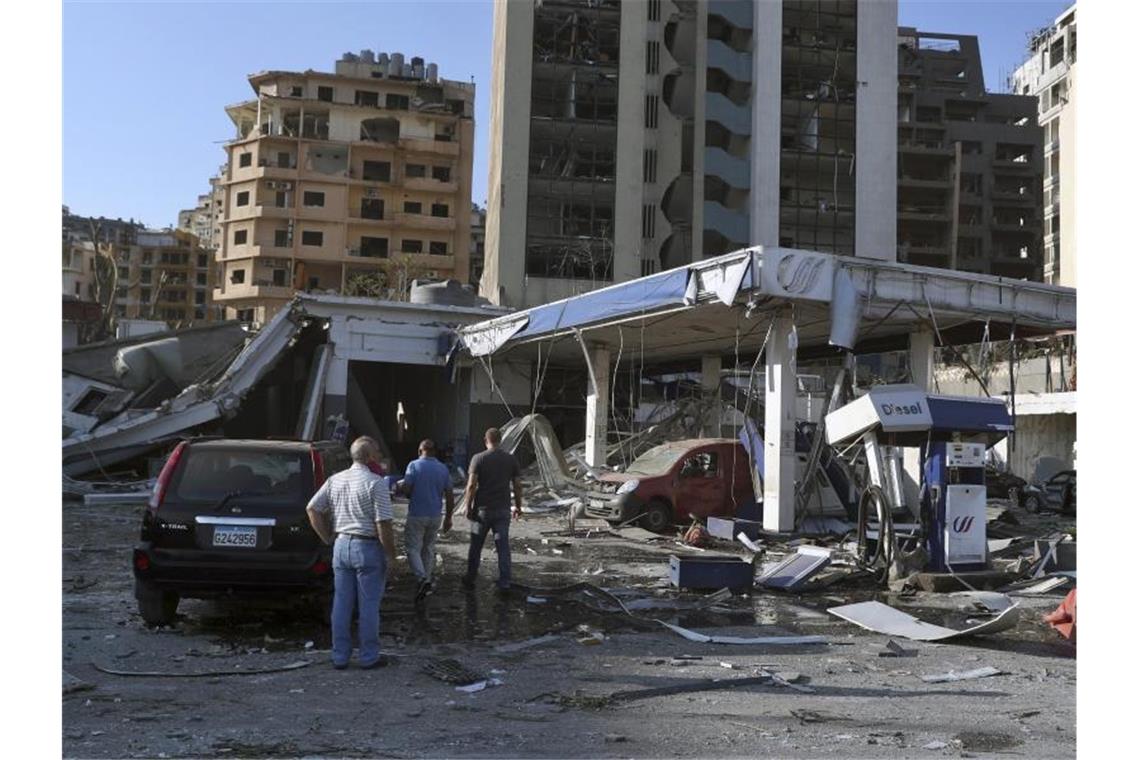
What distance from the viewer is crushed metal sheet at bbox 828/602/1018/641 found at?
9530mm

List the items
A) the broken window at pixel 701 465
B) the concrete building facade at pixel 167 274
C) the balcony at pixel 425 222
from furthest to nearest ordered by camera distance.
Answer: the concrete building facade at pixel 167 274
the balcony at pixel 425 222
the broken window at pixel 701 465

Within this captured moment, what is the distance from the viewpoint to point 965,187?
82.8m

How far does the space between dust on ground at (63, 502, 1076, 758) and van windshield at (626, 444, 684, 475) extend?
22.9 feet

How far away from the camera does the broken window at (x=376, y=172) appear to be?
81.8m

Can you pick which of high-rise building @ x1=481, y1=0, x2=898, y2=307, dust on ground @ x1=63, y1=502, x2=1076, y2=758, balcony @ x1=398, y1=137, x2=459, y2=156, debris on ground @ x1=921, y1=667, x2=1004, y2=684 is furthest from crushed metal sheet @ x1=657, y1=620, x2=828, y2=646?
balcony @ x1=398, y1=137, x2=459, y2=156

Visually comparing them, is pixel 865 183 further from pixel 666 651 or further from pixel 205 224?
pixel 205 224

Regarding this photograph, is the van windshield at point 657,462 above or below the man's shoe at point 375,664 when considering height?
above

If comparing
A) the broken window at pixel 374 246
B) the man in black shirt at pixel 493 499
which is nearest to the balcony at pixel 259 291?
the broken window at pixel 374 246

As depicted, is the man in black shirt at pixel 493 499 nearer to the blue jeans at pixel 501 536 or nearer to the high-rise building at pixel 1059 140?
the blue jeans at pixel 501 536

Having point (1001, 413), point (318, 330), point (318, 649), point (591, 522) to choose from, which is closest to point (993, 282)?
point (1001, 413)

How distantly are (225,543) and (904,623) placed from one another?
249 inches

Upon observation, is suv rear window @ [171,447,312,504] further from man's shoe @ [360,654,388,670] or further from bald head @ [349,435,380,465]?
man's shoe @ [360,654,388,670]

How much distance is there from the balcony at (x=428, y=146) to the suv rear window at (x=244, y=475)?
2966 inches
